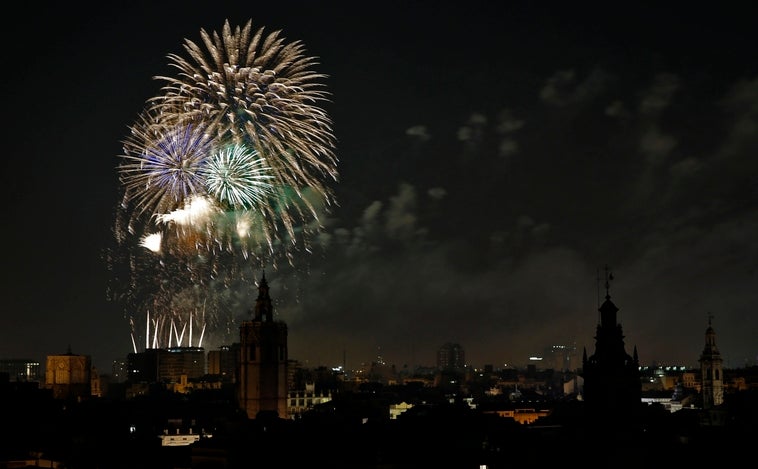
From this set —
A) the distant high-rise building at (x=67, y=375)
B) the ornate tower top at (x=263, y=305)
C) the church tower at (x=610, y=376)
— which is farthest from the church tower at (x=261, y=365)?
the distant high-rise building at (x=67, y=375)

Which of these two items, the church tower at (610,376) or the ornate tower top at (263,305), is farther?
the ornate tower top at (263,305)

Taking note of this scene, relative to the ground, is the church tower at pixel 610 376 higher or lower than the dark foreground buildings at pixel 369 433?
higher

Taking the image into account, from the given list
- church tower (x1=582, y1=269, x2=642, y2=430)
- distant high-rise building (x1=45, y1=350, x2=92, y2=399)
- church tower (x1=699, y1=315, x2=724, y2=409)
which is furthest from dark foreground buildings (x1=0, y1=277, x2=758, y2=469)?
distant high-rise building (x1=45, y1=350, x2=92, y2=399)

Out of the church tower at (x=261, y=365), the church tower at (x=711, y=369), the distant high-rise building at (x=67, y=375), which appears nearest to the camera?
the church tower at (x=261, y=365)

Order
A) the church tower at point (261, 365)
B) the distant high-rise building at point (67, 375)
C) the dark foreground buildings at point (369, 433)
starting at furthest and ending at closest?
the distant high-rise building at point (67, 375) < the church tower at point (261, 365) < the dark foreground buildings at point (369, 433)

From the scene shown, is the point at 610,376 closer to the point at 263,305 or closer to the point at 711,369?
the point at 263,305

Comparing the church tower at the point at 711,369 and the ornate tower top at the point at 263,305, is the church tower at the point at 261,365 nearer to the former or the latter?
the ornate tower top at the point at 263,305

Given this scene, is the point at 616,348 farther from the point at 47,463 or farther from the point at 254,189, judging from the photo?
the point at 47,463
